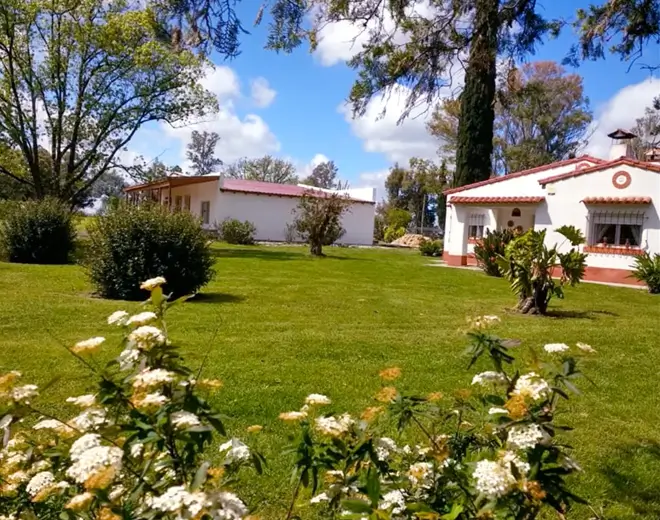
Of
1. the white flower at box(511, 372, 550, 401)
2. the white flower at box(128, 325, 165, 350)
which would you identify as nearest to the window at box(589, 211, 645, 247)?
the white flower at box(511, 372, 550, 401)

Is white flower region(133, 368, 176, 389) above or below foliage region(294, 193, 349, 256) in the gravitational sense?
below

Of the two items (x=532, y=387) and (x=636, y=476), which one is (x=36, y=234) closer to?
(x=636, y=476)

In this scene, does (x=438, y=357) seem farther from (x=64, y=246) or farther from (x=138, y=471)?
(x=64, y=246)

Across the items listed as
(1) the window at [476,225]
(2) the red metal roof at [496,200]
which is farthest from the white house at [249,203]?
(1) the window at [476,225]

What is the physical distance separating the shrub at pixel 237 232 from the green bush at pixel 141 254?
813 inches

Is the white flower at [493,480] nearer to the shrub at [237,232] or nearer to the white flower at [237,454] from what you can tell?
the white flower at [237,454]

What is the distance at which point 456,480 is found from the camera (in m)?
1.81

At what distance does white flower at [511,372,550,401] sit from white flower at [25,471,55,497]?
1388 millimetres

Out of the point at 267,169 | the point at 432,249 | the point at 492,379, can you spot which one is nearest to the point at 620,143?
the point at 432,249

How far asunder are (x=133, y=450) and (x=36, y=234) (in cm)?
1835

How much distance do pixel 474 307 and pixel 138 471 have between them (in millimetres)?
10295

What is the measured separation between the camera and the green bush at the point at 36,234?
17688 mm

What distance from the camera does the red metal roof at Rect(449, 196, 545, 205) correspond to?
68.4ft

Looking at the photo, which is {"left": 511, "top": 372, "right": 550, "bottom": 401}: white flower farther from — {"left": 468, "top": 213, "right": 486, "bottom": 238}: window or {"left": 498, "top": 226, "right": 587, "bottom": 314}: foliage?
{"left": 468, "top": 213, "right": 486, "bottom": 238}: window
